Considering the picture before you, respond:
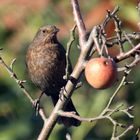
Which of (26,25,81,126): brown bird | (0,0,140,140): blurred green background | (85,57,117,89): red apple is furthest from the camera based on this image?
(0,0,140,140): blurred green background

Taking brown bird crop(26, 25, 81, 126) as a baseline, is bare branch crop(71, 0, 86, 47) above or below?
above

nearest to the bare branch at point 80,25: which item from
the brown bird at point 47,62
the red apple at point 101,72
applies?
the red apple at point 101,72

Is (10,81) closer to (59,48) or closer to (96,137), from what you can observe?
(96,137)

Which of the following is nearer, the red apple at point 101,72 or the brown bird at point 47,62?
the red apple at point 101,72

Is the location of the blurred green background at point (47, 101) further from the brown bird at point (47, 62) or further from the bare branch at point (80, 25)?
the bare branch at point (80, 25)

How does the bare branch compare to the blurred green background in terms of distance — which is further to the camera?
the blurred green background

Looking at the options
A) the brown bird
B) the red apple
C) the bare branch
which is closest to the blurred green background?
the brown bird

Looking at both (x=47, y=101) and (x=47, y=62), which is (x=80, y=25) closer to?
(x=47, y=62)

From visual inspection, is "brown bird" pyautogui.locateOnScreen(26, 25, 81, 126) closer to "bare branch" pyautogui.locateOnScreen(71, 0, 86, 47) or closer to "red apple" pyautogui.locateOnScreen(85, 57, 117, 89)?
"bare branch" pyautogui.locateOnScreen(71, 0, 86, 47)

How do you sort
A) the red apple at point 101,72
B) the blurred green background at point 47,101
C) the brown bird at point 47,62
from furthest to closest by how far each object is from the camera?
1. the blurred green background at point 47,101
2. the brown bird at point 47,62
3. the red apple at point 101,72

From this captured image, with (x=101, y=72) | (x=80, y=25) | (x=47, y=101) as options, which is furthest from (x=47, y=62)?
(x=101, y=72)

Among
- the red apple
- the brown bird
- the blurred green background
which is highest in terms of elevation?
the red apple
